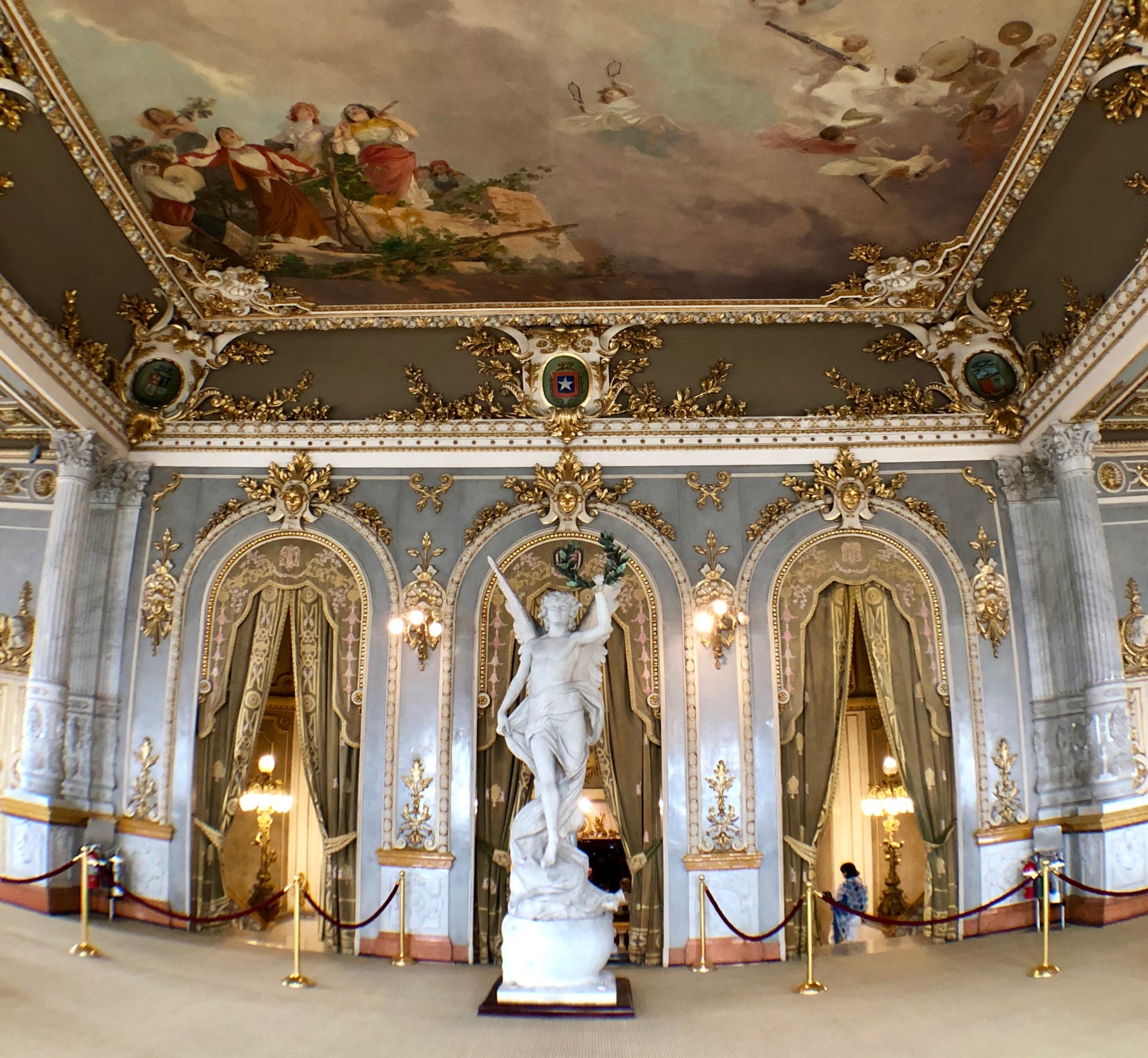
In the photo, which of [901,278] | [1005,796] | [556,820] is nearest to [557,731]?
[556,820]

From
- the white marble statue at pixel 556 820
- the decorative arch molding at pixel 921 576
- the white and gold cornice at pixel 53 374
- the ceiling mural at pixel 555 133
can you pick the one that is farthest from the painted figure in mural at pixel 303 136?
the decorative arch molding at pixel 921 576

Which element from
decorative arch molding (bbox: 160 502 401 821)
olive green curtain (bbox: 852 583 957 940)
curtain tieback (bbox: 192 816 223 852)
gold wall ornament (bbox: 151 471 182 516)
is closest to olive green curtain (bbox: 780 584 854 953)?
olive green curtain (bbox: 852 583 957 940)

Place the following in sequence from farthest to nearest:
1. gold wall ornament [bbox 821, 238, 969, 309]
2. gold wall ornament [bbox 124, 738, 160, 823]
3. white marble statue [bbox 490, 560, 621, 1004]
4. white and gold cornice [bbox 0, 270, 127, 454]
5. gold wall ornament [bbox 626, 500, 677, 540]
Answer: gold wall ornament [bbox 626, 500, 677, 540], gold wall ornament [bbox 821, 238, 969, 309], gold wall ornament [bbox 124, 738, 160, 823], white and gold cornice [bbox 0, 270, 127, 454], white marble statue [bbox 490, 560, 621, 1004]

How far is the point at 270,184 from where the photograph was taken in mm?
10117

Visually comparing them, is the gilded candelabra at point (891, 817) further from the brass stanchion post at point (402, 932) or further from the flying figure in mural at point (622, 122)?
the flying figure in mural at point (622, 122)

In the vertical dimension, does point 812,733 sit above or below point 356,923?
above

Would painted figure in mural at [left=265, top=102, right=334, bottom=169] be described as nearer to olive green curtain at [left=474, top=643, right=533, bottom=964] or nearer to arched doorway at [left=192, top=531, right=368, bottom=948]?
arched doorway at [left=192, top=531, right=368, bottom=948]

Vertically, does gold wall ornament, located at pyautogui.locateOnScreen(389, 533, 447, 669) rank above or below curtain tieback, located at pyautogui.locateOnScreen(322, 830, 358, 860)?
above

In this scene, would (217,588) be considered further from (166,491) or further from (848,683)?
(848,683)

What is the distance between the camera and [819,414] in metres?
12.0

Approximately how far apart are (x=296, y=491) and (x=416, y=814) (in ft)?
12.9

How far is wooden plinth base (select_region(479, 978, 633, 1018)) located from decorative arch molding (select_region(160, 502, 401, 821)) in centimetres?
366

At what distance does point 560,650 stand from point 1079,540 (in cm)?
582

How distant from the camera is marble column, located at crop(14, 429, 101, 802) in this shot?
10523 millimetres
